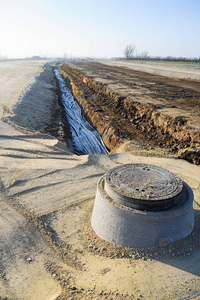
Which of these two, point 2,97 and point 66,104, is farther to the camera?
point 66,104

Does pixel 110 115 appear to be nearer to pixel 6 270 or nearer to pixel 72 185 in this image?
pixel 72 185

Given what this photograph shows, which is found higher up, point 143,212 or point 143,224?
point 143,212

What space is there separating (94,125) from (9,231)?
7507 millimetres

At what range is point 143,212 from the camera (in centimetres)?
302

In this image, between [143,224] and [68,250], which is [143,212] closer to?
[143,224]

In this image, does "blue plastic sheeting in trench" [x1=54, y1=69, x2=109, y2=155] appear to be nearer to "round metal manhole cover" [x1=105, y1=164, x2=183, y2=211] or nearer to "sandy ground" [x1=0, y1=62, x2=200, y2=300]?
"sandy ground" [x1=0, y1=62, x2=200, y2=300]

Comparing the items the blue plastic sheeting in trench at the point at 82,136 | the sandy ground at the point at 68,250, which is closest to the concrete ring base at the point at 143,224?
the sandy ground at the point at 68,250

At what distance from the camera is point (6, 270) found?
114 inches

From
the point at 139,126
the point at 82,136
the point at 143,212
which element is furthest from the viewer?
the point at 82,136

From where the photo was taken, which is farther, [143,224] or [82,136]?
[82,136]

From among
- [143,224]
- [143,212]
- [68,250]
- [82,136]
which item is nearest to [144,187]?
[143,212]

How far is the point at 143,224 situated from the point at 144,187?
55 centimetres

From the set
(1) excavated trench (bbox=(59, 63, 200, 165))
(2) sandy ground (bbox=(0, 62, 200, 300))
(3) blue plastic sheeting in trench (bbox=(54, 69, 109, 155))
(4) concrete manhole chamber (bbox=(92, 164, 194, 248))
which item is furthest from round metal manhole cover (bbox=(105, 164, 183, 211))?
(3) blue plastic sheeting in trench (bbox=(54, 69, 109, 155))

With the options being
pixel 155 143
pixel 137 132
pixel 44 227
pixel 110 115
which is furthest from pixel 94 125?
pixel 44 227
